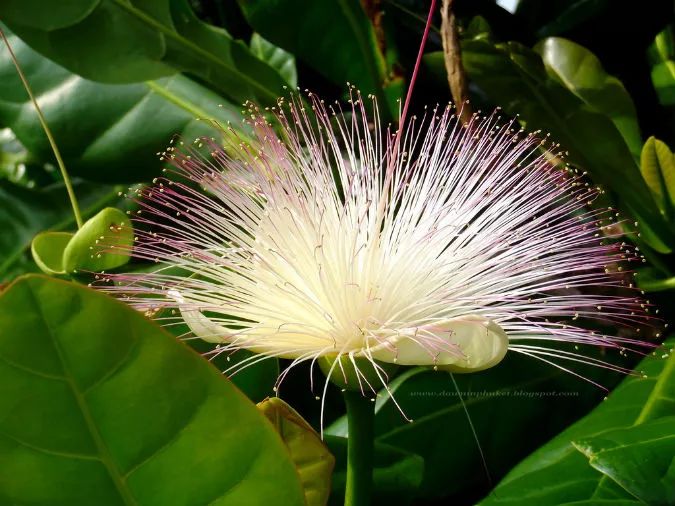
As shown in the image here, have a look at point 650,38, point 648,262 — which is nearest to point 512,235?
point 648,262

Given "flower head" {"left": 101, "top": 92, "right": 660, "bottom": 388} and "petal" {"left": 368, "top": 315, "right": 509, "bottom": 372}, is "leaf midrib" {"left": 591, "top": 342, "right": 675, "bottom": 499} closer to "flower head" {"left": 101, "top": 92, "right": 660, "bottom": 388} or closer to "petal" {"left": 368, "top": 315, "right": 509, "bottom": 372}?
"flower head" {"left": 101, "top": 92, "right": 660, "bottom": 388}

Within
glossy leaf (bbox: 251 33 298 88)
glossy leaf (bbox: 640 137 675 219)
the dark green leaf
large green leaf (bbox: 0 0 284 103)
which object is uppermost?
glossy leaf (bbox: 251 33 298 88)

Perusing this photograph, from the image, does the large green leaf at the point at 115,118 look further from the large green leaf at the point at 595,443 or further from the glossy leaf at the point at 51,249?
the large green leaf at the point at 595,443

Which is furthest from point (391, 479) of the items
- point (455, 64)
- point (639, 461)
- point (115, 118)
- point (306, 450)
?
point (115, 118)

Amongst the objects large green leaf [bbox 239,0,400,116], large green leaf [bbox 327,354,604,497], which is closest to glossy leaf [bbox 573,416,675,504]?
large green leaf [bbox 327,354,604,497]

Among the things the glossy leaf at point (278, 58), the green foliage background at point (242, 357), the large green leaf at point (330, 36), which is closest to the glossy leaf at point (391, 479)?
the green foliage background at point (242, 357)
